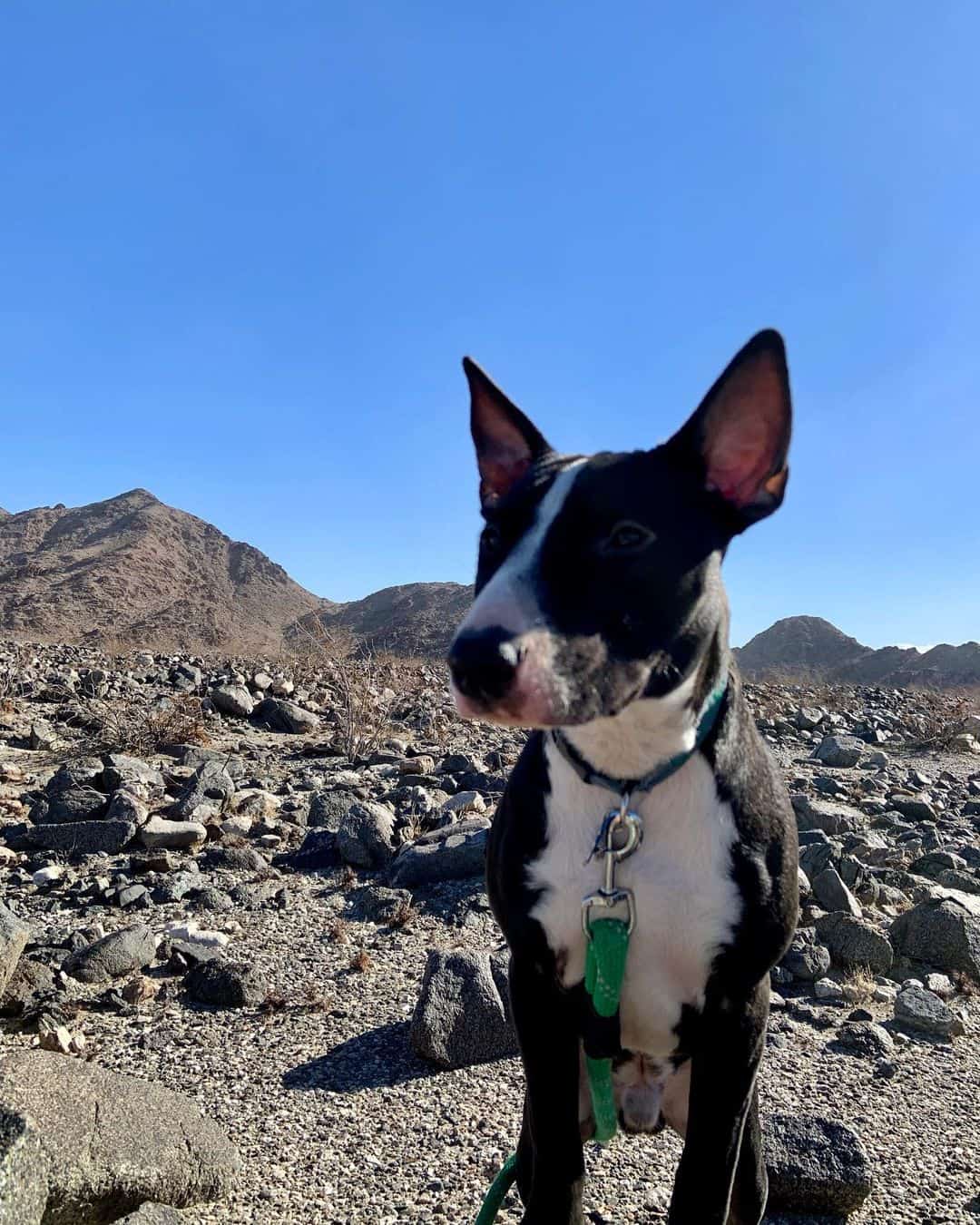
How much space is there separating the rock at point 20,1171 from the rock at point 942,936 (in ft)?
13.4

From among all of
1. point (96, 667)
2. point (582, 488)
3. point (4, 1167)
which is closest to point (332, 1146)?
point (4, 1167)

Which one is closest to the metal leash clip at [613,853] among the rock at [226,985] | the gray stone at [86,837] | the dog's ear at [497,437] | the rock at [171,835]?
the dog's ear at [497,437]

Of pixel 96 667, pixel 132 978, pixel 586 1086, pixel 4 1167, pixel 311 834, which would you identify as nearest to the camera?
pixel 4 1167

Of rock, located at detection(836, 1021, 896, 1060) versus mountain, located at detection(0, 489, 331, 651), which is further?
mountain, located at detection(0, 489, 331, 651)

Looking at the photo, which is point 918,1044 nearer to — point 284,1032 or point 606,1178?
point 606,1178

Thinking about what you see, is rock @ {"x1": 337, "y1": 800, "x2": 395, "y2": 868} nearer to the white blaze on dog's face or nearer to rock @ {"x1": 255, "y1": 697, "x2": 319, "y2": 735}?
the white blaze on dog's face

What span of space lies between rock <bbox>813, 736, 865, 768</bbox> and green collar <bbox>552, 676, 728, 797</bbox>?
9117 mm

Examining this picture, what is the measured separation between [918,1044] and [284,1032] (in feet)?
8.28

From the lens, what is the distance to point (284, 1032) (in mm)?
3582

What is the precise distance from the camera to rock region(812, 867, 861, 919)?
4.97 meters

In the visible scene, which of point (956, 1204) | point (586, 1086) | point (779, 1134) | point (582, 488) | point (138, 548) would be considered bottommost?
point (956, 1204)

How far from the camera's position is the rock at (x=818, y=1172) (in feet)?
8.92

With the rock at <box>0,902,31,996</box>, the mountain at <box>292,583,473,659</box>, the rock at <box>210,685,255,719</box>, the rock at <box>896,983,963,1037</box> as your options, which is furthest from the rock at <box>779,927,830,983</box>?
the mountain at <box>292,583,473,659</box>

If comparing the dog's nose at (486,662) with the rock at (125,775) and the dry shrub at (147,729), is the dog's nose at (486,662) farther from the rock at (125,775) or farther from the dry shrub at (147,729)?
the dry shrub at (147,729)
